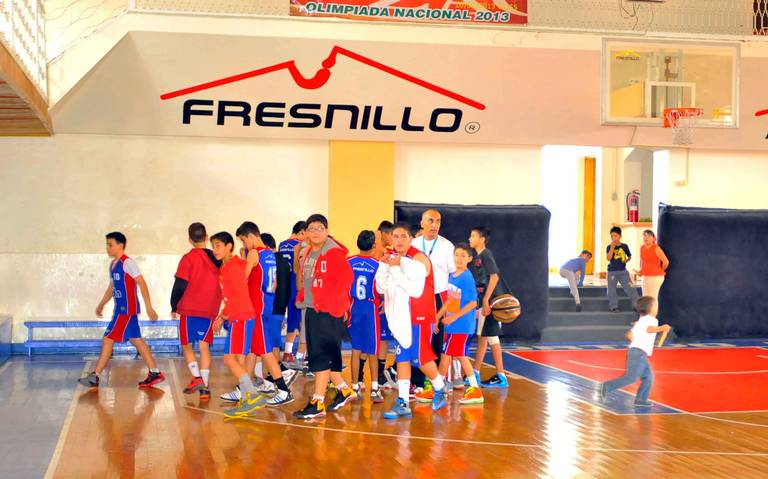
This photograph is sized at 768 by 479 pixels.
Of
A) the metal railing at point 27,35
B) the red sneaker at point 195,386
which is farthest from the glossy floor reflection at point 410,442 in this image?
the metal railing at point 27,35

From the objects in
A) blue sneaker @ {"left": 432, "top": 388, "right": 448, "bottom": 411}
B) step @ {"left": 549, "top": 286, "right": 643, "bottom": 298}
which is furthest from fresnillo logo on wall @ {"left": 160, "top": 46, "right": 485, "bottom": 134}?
blue sneaker @ {"left": 432, "top": 388, "right": 448, "bottom": 411}

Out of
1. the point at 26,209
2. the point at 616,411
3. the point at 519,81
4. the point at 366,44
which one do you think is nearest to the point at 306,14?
the point at 366,44

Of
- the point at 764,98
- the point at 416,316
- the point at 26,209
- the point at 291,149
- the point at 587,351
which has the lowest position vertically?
the point at 587,351

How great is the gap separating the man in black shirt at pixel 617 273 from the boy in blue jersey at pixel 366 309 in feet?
27.1

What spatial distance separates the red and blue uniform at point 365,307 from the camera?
29.9 feet

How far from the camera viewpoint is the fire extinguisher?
2269cm

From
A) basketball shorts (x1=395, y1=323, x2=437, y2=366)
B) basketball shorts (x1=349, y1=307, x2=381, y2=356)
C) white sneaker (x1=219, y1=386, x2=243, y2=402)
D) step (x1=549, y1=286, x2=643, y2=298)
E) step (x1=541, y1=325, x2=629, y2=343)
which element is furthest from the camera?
step (x1=549, y1=286, x2=643, y2=298)

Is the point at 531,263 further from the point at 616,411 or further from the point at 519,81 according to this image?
the point at 616,411

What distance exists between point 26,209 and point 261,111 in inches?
154

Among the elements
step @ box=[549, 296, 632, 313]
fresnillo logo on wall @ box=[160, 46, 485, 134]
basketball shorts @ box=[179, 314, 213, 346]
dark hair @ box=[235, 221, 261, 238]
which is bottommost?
step @ box=[549, 296, 632, 313]

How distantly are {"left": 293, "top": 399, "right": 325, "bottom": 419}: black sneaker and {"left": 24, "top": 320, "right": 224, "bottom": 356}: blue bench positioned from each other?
5770 mm

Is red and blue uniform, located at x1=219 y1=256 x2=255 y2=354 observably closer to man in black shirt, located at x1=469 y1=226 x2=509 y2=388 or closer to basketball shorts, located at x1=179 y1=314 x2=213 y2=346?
basketball shorts, located at x1=179 y1=314 x2=213 y2=346

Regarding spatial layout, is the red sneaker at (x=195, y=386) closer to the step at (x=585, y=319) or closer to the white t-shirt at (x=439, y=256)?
the white t-shirt at (x=439, y=256)

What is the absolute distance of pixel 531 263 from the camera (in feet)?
51.8
